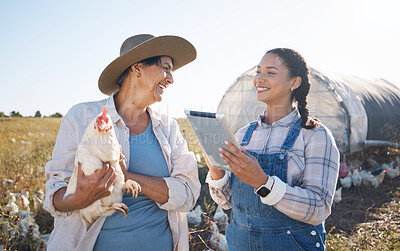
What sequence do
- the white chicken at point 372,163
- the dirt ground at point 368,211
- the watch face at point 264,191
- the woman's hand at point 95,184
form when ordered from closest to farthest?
the woman's hand at point 95,184 < the watch face at point 264,191 < the dirt ground at point 368,211 < the white chicken at point 372,163

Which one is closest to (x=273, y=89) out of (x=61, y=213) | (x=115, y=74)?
(x=115, y=74)

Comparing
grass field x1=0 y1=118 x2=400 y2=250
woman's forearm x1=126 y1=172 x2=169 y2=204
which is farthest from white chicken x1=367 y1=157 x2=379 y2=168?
woman's forearm x1=126 y1=172 x2=169 y2=204

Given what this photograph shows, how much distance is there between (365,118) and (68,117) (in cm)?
879

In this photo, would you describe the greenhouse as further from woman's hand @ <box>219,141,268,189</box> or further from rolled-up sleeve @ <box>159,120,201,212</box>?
woman's hand @ <box>219,141,268,189</box>

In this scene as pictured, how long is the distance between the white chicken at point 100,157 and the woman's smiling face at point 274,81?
1.11 metres

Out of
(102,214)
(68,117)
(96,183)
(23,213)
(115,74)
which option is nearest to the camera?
(96,183)

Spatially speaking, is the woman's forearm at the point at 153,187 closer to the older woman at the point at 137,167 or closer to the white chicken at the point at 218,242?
the older woman at the point at 137,167

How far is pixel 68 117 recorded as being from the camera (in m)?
2.11

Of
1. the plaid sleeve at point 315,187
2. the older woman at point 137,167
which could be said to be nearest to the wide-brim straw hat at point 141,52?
the older woman at point 137,167

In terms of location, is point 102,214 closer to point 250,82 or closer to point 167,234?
point 167,234

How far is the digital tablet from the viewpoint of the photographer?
1.82 m

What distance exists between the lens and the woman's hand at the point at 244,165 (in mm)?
1812

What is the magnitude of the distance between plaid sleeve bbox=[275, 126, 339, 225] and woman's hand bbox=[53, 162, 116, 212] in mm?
992

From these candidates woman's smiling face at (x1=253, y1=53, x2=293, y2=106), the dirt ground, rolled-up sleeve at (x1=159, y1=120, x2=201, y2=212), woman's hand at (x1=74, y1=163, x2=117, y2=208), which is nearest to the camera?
woman's hand at (x1=74, y1=163, x2=117, y2=208)
